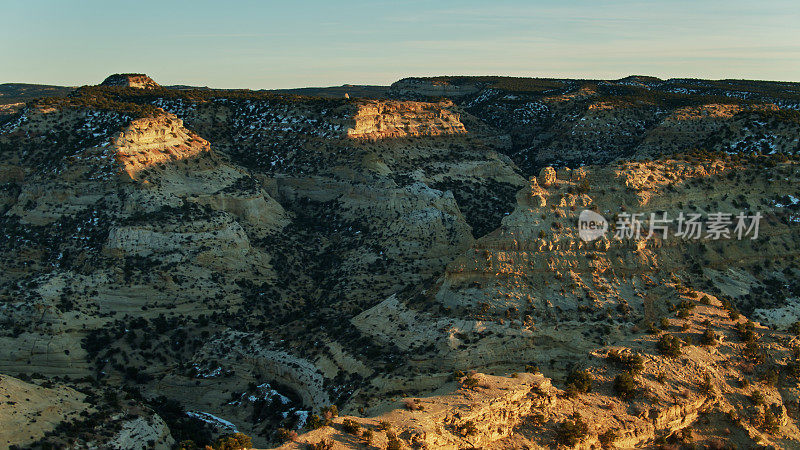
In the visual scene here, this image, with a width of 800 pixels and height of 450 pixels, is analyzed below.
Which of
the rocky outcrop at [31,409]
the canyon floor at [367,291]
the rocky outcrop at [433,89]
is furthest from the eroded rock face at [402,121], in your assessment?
the rocky outcrop at [31,409]

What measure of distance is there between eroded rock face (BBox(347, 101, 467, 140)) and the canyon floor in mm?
938

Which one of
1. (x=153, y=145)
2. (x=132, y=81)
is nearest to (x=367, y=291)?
(x=153, y=145)

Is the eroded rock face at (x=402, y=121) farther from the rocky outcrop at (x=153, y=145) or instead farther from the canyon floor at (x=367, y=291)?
the rocky outcrop at (x=153, y=145)

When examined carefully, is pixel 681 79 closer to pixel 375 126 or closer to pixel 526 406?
pixel 375 126

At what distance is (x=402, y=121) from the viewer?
10194 centimetres

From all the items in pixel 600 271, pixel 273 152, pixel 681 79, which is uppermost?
pixel 681 79

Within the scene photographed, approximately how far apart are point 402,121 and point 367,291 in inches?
1742

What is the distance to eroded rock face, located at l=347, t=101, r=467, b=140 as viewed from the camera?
9481 centimetres

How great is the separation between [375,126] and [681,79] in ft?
427

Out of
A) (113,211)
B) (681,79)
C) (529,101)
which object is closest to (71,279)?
(113,211)

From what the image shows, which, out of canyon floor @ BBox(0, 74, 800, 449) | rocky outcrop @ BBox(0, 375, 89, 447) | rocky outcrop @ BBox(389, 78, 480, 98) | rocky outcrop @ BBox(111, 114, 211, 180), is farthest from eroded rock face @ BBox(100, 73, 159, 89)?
rocky outcrop @ BBox(0, 375, 89, 447)

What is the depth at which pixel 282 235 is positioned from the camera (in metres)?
76.5

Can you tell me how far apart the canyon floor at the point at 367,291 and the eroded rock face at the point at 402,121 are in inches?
36.9

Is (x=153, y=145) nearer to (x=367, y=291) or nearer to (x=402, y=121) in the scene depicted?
(x=367, y=291)
